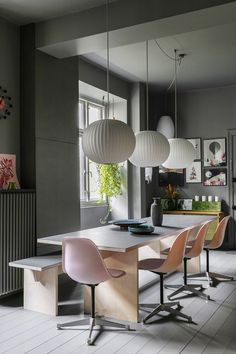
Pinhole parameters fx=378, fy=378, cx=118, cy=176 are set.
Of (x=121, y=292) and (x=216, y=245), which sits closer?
(x=121, y=292)

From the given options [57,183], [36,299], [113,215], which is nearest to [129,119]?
[113,215]

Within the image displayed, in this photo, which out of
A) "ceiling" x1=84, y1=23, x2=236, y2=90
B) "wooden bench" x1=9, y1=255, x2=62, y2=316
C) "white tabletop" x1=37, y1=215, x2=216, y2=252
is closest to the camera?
"white tabletop" x1=37, y1=215, x2=216, y2=252

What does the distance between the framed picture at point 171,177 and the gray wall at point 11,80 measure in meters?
3.78

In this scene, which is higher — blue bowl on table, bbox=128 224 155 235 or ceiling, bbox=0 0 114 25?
ceiling, bbox=0 0 114 25

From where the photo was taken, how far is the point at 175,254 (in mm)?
3412

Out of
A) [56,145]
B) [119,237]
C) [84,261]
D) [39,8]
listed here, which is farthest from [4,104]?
[84,261]

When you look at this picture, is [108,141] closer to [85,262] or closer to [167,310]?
[85,262]

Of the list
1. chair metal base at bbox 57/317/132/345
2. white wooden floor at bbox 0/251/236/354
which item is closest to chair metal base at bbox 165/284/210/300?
white wooden floor at bbox 0/251/236/354

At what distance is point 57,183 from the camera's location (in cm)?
474

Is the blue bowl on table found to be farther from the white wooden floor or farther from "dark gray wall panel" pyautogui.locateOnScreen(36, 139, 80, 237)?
"dark gray wall panel" pyautogui.locateOnScreen(36, 139, 80, 237)

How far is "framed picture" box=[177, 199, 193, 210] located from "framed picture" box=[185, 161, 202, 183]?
40 centimetres

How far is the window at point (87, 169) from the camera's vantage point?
21.4 feet

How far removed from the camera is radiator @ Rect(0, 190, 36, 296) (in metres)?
4.00

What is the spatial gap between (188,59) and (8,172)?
10.3 feet
